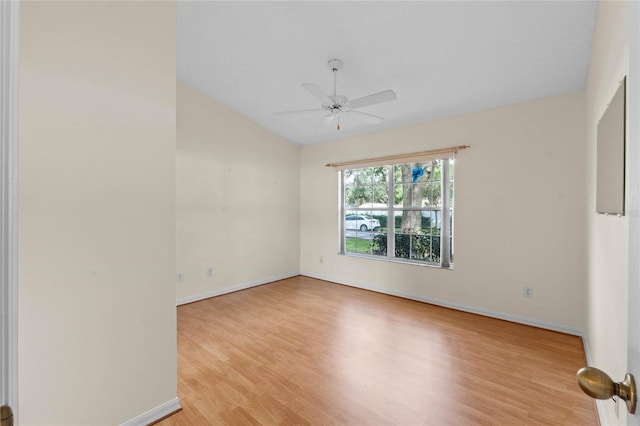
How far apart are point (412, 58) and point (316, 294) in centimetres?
329

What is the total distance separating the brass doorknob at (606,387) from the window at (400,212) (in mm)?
3544

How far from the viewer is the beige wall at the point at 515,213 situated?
3.02 m

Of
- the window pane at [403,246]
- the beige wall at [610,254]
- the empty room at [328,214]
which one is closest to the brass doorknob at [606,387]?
the empty room at [328,214]

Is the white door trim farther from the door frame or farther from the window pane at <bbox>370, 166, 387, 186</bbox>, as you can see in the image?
the window pane at <bbox>370, 166, 387, 186</bbox>

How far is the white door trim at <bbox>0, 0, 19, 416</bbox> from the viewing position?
1.63 ft

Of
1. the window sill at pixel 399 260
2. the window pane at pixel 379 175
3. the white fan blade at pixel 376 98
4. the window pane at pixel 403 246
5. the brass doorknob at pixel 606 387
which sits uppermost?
the white fan blade at pixel 376 98

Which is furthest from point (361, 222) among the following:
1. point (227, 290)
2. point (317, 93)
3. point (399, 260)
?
point (317, 93)

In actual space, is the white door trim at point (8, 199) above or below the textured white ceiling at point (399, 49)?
below

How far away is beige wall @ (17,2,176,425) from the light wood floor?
0.53 m

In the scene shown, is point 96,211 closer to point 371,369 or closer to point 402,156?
point 371,369

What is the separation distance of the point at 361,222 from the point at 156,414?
3.73m

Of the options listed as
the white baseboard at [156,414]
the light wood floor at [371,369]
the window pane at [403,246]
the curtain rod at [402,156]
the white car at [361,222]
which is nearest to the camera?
the white baseboard at [156,414]

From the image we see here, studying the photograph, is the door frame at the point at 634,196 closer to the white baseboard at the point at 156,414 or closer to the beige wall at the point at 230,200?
the white baseboard at the point at 156,414

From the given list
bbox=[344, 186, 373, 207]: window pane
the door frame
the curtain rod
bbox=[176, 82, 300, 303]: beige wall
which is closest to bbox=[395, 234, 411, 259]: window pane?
bbox=[344, 186, 373, 207]: window pane
